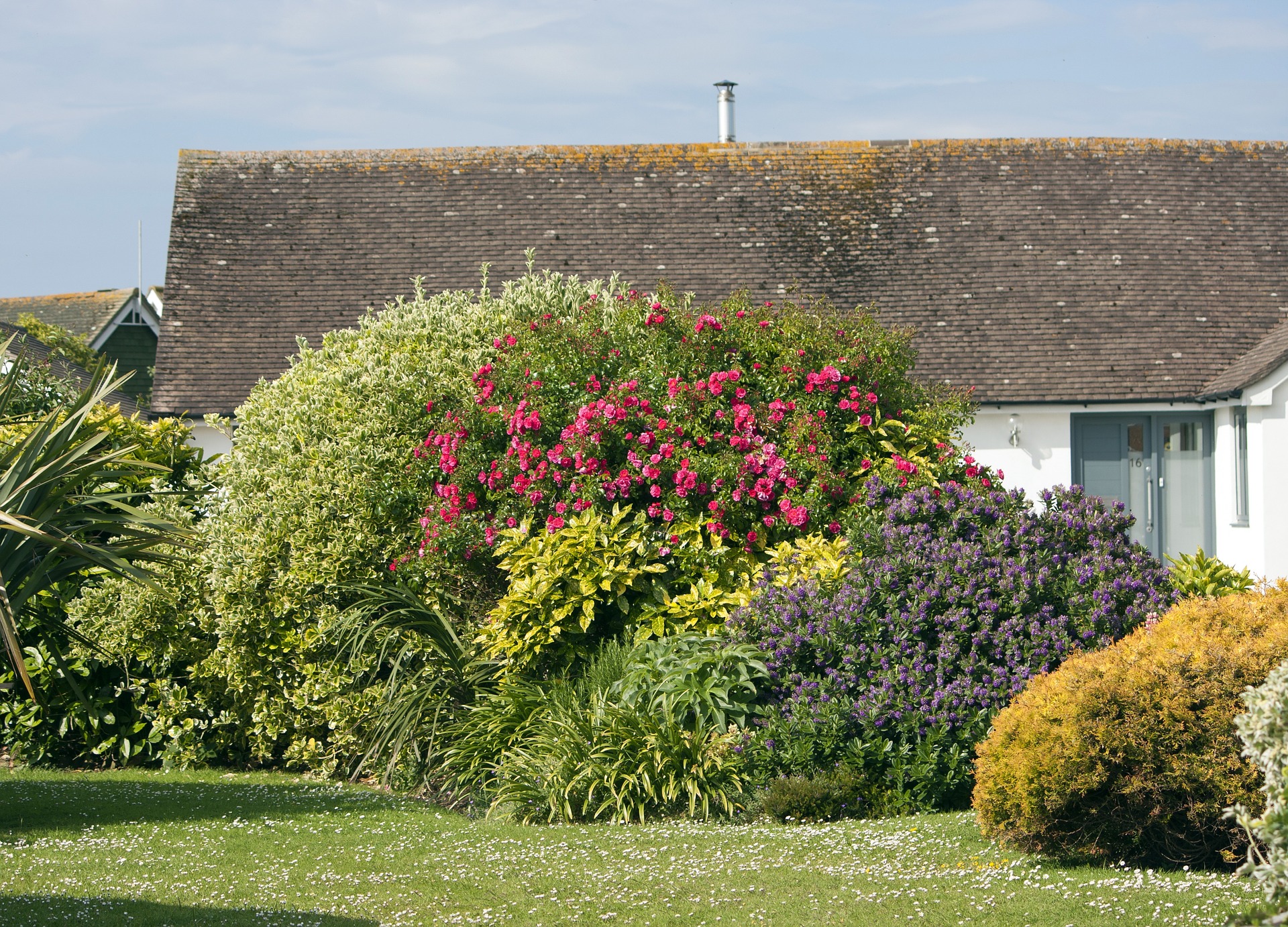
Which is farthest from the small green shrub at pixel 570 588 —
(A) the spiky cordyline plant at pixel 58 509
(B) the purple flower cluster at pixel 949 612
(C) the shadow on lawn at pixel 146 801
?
(A) the spiky cordyline plant at pixel 58 509

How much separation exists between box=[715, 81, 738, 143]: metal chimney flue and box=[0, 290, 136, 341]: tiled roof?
2045cm

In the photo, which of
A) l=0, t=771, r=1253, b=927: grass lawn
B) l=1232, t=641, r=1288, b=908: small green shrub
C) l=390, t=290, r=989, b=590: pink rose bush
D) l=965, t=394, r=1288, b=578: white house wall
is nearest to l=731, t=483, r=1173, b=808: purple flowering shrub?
l=0, t=771, r=1253, b=927: grass lawn

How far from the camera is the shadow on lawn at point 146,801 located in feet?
24.8

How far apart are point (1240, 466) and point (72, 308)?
35.6m

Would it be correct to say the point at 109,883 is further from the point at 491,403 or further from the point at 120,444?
the point at 120,444

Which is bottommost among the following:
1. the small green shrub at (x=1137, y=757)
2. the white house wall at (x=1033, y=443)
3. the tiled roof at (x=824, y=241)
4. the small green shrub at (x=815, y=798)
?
the small green shrub at (x=815, y=798)

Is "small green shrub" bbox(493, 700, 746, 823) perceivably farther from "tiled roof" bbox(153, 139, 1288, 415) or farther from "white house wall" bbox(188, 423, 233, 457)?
"white house wall" bbox(188, 423, 233, 457)

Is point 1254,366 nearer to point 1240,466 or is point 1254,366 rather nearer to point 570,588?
point 1240,466

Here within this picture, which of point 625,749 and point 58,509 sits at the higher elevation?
point 58,509

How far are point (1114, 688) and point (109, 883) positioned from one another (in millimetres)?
5001

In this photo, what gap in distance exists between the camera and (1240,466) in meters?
17.0

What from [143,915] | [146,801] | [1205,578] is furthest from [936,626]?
[146,801]

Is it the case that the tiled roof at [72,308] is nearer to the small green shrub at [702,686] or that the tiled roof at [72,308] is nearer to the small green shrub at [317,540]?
the small green shrub at [317,540]

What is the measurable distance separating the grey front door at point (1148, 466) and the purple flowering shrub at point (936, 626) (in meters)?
10.3
